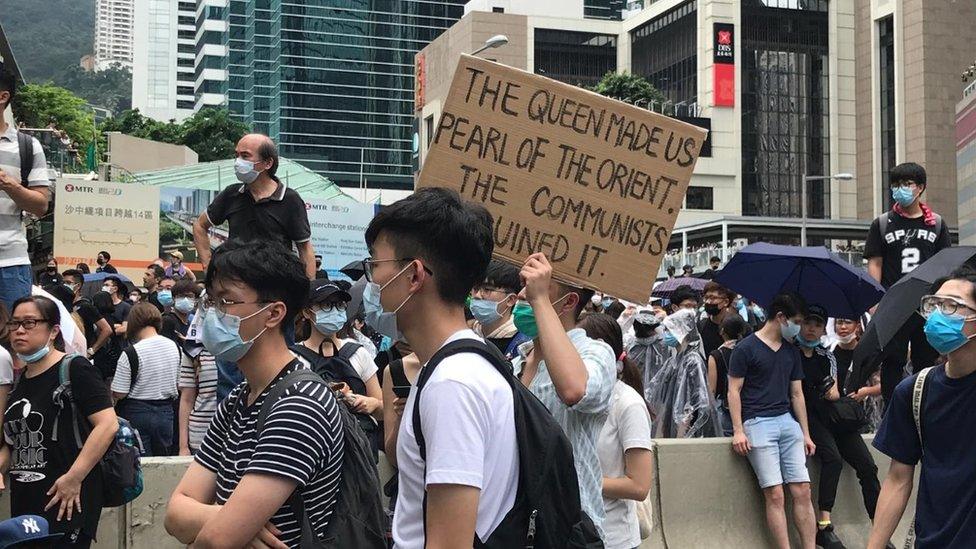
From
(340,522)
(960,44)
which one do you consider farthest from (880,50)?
(340,522)

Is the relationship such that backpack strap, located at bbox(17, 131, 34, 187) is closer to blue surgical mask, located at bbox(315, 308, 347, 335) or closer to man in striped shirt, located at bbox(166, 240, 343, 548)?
blue surgical mask, located at bbox(315, 308, 347, 335)

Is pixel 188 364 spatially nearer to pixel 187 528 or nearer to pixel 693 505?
pixel 693 505

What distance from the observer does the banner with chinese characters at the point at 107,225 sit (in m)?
23.0

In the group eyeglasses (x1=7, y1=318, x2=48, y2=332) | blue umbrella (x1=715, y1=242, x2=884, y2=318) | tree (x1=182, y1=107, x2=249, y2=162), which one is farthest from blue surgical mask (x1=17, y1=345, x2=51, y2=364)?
tree (x1=182, y1=107, x2=249, y2=162)

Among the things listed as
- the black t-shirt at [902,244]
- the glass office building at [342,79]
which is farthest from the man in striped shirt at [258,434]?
the glass office building at [342,79]

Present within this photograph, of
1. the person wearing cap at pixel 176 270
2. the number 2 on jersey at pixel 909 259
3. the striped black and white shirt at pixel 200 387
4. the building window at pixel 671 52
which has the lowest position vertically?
the striped black and white shirt at pixel 200 387

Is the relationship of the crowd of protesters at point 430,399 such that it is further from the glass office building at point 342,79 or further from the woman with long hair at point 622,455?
the glass office building at point 342,79

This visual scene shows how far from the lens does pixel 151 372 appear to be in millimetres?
9336

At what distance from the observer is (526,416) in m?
2.74

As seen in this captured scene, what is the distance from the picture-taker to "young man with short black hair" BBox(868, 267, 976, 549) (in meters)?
4.26

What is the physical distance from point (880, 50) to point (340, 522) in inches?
3557

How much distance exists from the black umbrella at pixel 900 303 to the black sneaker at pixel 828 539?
9.16 ft

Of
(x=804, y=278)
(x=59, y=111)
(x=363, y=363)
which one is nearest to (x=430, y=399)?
Result: (x=363, y=363)

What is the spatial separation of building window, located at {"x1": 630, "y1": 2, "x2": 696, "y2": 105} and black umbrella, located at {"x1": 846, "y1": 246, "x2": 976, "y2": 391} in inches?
3330
